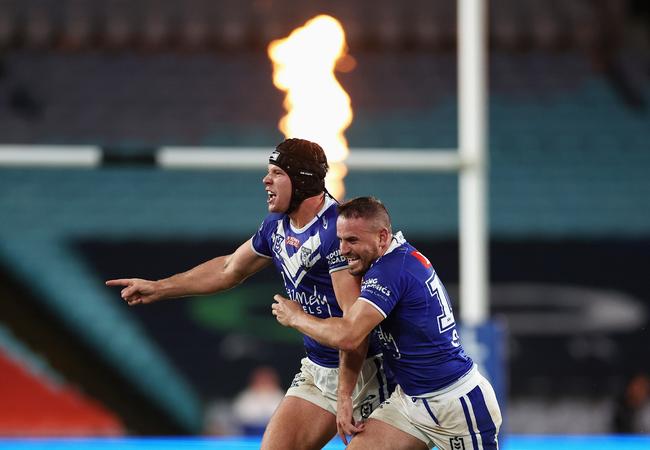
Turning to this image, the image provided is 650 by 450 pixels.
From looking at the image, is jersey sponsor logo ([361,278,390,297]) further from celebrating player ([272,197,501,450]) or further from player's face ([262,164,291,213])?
player's face ([262,164,291,213])

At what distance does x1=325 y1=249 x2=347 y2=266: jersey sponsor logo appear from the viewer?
452 cm

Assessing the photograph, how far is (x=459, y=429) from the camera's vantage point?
4586mm

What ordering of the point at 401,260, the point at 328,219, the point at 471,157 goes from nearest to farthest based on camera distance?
the point at 401,260 → the point at 328,219 → the point at 471,157

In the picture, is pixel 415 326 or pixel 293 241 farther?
pixel 293 241

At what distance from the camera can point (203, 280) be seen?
17.0 feet

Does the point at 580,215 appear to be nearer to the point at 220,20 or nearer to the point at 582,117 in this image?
the point at 582,117

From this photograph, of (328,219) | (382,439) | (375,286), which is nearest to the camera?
(375,286)

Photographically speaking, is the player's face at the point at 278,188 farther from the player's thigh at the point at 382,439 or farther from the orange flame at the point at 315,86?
the orange flame at the point at 315,86

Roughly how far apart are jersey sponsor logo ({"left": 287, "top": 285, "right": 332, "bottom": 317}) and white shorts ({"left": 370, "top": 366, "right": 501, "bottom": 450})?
47 centimetres

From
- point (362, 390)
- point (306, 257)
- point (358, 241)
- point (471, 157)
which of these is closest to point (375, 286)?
point (358, 241)

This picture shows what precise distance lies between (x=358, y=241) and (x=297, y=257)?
1.25 ft

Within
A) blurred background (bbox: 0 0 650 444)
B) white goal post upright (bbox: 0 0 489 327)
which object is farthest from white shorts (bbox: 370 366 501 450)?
blurred background (bbox: 0 0 650 444)

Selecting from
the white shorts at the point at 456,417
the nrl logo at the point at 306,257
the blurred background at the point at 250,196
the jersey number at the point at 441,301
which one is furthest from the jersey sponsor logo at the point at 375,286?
the blurred background at the point at 250,196

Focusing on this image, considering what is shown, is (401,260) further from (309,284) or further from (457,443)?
(457,443)
